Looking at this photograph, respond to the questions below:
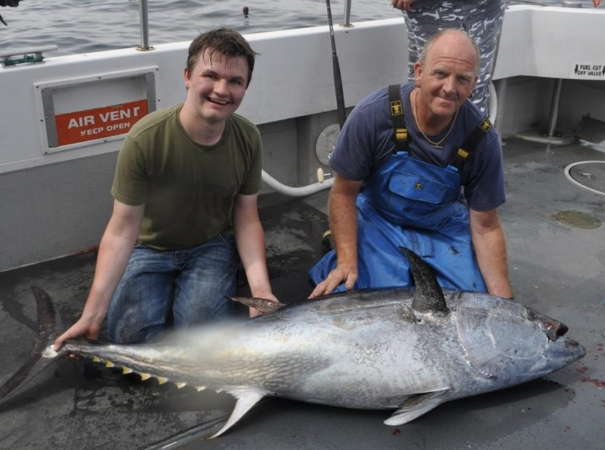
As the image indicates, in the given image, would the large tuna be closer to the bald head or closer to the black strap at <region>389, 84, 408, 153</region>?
the black strap at <region>389, 84, 408, 153</region>

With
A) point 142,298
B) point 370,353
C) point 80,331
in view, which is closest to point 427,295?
point 370,353

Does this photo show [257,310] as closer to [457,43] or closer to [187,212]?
[187,212]

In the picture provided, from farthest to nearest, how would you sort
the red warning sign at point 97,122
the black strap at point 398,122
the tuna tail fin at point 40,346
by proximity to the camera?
1. the red warning sign at point 97,122
2. the black strap at point 398,122
3. the tuna tail fin at point 40,346

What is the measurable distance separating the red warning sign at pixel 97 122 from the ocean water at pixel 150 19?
5000 millimetres

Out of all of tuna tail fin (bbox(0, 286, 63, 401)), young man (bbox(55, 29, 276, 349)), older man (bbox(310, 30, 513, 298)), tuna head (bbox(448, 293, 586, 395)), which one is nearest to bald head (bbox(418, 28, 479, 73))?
older man (bbox(310, 30, 513, 298))

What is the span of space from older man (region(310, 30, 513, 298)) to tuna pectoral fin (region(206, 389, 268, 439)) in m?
0.58

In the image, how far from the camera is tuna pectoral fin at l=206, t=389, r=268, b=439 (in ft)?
8.09

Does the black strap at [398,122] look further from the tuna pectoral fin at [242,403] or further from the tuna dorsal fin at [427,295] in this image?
the tuna pectoral fin at [242,403]

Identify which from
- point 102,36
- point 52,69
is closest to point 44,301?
point 52,69

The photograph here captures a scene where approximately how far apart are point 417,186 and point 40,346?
1727 millimetres

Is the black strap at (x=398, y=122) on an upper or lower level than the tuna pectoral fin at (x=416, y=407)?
upper

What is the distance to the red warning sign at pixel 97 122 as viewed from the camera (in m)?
3.48

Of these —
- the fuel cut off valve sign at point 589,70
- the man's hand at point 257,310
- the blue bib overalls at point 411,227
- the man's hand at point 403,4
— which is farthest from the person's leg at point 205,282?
the fuel cut off valve sign at point 589,70

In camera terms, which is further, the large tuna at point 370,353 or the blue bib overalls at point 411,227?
the blue bib overalls at point 411,227
